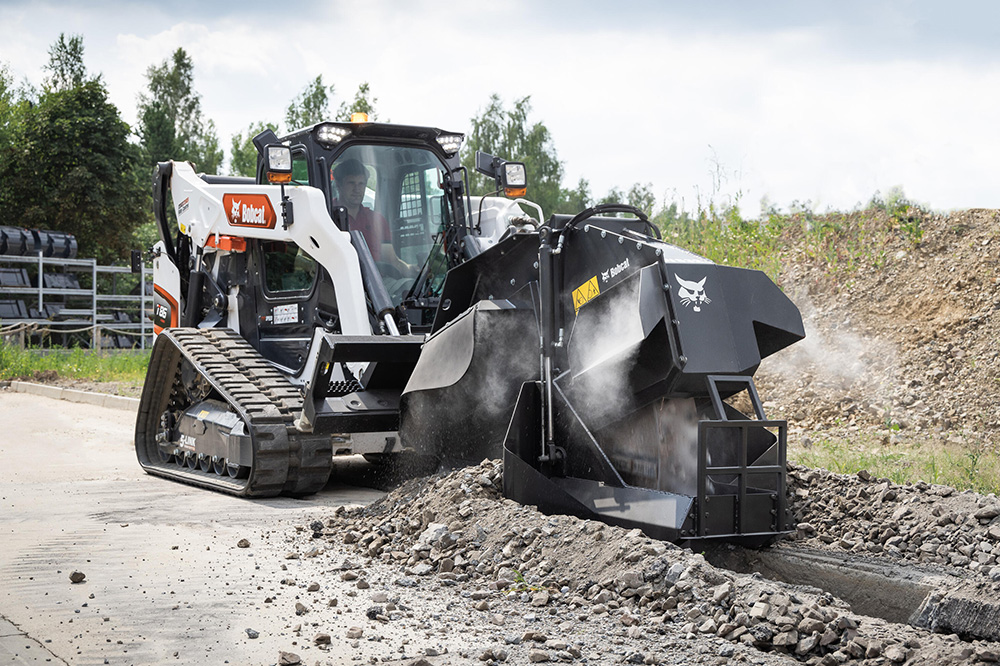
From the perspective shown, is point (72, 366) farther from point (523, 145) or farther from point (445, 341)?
point (523, 145)

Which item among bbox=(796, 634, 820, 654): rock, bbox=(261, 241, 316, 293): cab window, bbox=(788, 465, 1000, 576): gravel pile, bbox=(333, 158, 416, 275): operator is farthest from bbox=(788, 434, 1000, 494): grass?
bbox=(261, 241, 316, 293): cab window

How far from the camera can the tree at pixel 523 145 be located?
4078 cm

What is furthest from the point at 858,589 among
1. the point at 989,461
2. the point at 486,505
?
the point at 989,461

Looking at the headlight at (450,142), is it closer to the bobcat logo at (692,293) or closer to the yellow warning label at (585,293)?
the yellow warning label at (585,293)

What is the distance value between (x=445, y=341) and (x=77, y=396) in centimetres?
1139

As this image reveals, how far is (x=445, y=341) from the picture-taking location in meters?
5.88

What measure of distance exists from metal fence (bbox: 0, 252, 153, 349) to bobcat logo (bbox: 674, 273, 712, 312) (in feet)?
67.0

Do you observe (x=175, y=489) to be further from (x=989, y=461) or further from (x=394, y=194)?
(x=989, y=461)

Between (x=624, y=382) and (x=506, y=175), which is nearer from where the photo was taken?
(x=624, y=382)

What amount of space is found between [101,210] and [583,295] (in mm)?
30030

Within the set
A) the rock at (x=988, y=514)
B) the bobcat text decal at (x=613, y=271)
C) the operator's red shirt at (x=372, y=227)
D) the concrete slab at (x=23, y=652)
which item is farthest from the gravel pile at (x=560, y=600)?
the operator's red shirt at (x=372, y=227)

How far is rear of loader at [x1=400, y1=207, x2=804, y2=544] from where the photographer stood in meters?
4.60

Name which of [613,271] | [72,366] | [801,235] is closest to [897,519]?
[613,271]

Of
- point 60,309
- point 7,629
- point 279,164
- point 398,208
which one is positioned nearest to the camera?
point 7,629
